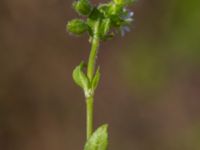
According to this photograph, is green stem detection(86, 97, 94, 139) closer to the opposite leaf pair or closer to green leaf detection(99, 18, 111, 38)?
the opposite leaf pair

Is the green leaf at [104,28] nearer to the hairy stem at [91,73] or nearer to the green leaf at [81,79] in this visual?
the hairy stem at [91,73]

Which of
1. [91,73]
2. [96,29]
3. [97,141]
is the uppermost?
[96,29]

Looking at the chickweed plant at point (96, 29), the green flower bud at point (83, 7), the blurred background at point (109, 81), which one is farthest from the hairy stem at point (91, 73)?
the blurred background at point (109, 81)

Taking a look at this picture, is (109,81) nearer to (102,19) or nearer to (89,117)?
(102,19)

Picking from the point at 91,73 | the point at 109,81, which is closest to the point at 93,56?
the point at 91,73

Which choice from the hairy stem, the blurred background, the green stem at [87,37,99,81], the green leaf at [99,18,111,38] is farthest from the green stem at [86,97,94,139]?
the blurred background

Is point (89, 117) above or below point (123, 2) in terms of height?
below

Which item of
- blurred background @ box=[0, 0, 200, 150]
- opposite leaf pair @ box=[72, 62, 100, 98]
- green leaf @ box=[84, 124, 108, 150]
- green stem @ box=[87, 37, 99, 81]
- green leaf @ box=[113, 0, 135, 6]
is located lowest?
blurred background @ box=[0, 0, 200, 150]

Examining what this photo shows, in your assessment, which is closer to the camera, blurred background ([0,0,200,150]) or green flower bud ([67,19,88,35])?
green flower bud ([67,19,88,35])
